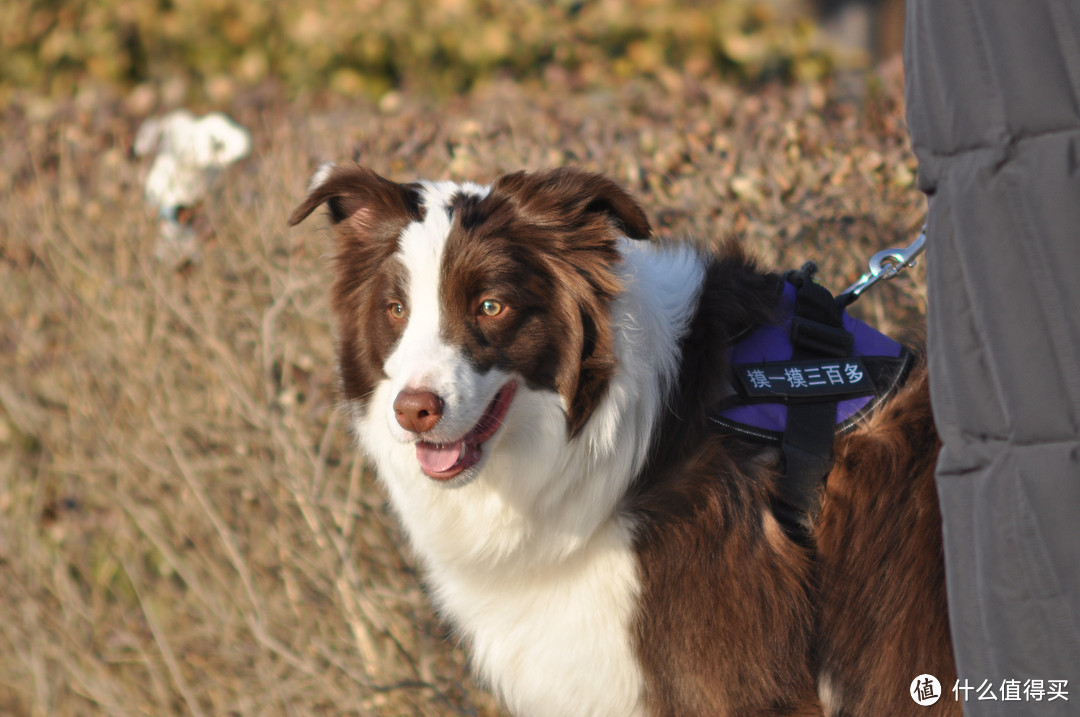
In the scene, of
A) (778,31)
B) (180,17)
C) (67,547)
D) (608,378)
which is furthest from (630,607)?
(180,17)

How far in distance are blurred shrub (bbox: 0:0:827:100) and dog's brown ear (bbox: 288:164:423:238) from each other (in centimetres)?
413

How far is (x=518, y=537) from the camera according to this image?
279cm

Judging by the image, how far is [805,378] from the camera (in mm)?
2697

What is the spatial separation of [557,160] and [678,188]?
1.79ft

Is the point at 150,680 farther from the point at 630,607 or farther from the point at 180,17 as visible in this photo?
the point at 180,17

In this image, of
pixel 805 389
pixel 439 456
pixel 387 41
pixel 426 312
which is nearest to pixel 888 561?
pixel 805 389

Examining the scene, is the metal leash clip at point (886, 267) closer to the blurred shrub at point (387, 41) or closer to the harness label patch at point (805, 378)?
the harness label patch at point (805, 378)

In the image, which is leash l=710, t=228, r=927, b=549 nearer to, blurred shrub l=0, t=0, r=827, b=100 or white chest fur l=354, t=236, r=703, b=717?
white chest fur l=354, t=236, r=703, b=717

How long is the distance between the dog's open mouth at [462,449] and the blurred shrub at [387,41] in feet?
14.9

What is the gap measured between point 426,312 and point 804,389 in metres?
1.10

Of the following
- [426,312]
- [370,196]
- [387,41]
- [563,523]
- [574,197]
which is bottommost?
[563,523]

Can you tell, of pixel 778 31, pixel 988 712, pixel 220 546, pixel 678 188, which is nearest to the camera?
pixel 988 712

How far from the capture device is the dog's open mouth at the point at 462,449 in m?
2.62

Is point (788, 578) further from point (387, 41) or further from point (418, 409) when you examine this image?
point (387, 41)
